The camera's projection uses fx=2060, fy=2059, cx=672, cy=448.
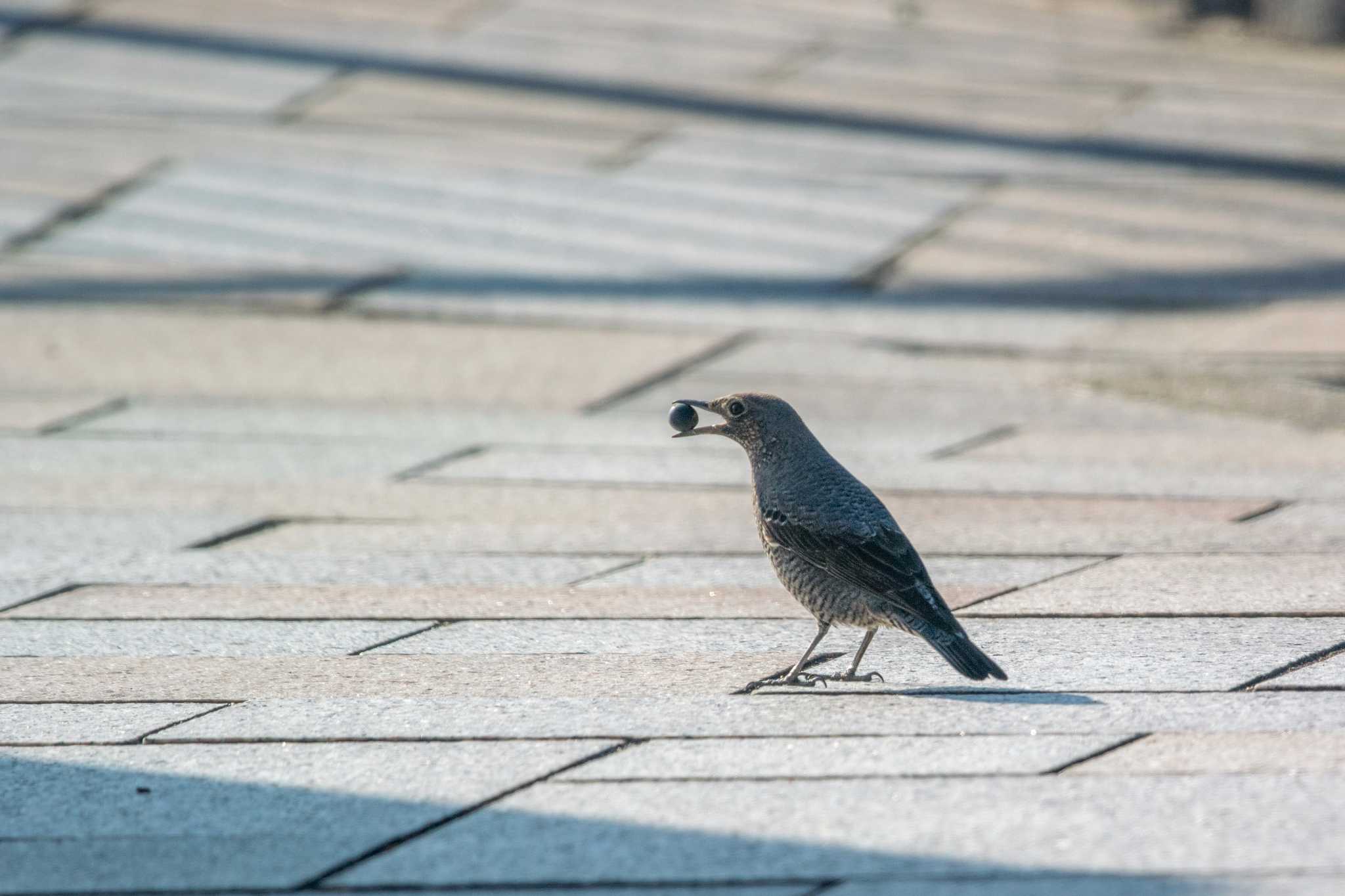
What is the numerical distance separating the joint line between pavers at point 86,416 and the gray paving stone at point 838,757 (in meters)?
5.11

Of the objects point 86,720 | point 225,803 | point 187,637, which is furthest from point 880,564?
point 187,637

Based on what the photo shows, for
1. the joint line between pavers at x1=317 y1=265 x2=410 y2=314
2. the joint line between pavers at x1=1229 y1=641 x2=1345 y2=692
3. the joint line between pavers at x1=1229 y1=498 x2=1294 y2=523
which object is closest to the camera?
the joint line between pavers at x1=1229 y1=641 x2=1345 y2=692

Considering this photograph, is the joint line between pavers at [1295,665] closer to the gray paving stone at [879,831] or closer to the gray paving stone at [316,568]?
the gray paving stone at [879,831]

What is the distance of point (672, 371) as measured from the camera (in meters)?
9.98

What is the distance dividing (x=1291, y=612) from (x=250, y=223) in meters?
8.25

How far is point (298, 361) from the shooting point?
403 inches

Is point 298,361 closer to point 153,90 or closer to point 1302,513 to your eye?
point 1302,513

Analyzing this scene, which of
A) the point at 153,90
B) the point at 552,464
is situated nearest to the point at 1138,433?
the point at 552,464

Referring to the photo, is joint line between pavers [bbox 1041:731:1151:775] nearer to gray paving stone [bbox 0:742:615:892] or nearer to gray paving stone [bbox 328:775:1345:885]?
gray paving stone [bbox 328:775:1345:885]

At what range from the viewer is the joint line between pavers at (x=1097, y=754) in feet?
14.8

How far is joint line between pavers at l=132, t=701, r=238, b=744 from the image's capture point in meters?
4.97

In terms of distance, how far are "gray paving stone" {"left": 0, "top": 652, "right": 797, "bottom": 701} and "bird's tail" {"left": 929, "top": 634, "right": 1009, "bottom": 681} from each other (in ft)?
2.16

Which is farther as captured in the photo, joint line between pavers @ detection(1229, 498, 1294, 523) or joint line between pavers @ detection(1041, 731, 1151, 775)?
joint line between pavers @ detection(1229, 498, 1294, 523)

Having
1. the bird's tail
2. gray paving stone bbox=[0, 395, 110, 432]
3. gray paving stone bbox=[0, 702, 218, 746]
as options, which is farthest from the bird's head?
gray paving stone bbox=[0, 395, 110, 432]
